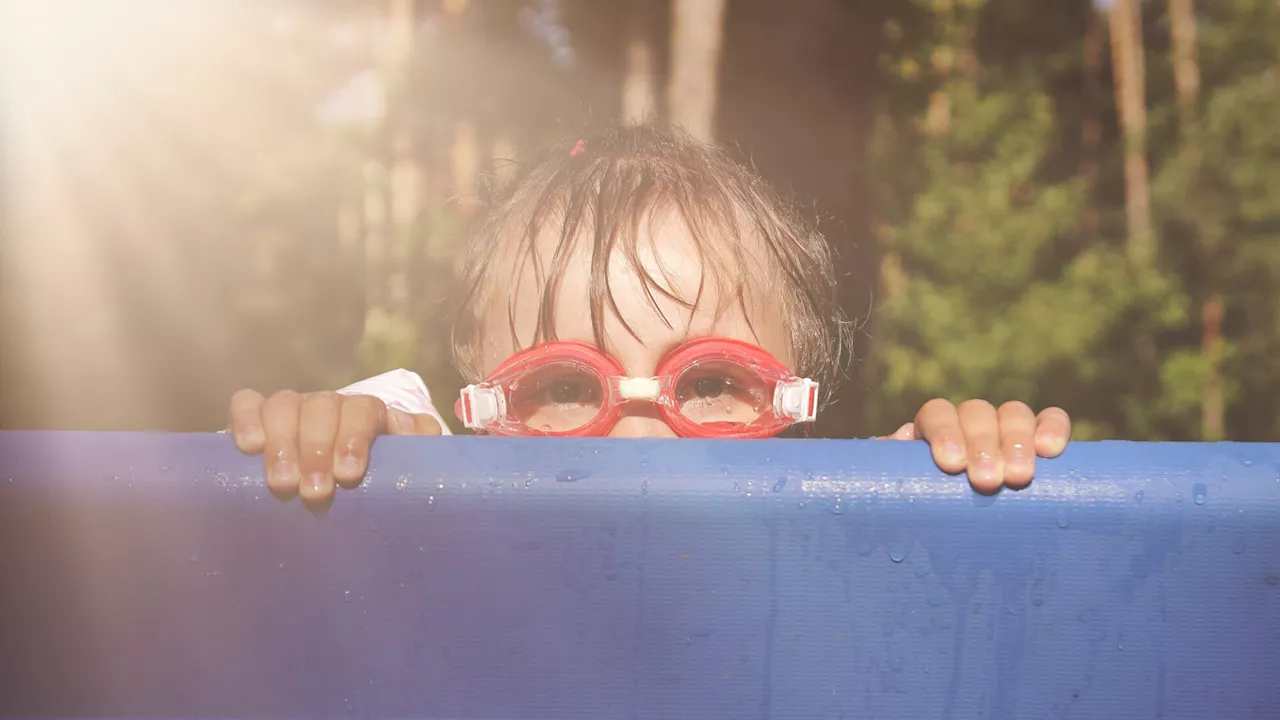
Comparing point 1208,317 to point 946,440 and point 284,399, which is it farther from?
point 284,399

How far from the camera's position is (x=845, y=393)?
511cm

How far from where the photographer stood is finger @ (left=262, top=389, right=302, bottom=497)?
117 cm

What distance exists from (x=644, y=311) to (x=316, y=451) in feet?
3.24

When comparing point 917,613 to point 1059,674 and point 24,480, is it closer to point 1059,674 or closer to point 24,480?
point 1059,674

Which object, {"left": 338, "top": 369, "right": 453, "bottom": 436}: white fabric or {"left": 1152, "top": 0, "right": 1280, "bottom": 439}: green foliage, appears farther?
{"left": 1152, "top": 0, "right": 1280, "bottom": 439}: green foliage

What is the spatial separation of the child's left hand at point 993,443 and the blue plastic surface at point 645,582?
0.07 feet

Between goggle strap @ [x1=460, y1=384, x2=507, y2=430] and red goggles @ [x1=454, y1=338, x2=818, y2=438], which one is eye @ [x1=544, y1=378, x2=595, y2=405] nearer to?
red goggles @ [x1=454, y1=338, x2=818, y2=438]

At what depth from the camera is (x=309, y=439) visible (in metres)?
1.20

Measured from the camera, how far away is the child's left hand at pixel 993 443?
3.75 ft

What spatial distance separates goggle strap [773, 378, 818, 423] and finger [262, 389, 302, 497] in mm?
1019

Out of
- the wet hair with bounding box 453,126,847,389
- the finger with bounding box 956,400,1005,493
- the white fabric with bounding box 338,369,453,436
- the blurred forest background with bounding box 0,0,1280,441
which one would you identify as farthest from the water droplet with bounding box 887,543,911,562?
the blurred forest background with bounding box 0,0,1280,441

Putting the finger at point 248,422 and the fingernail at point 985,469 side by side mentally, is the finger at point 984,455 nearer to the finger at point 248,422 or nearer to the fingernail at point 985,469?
the fingernail at point 985,469

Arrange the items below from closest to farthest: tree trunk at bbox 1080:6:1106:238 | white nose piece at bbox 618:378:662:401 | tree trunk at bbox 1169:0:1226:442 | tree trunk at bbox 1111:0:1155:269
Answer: white nose piece at bbox 618:378:662:401, tree trunk at bbox 1169:0:1226:442, tree trunk at bbox 1111:0:1155:269, tree trunk at bbox 1080:6:1106:238

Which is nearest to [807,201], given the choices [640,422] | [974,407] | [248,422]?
[640,422]
